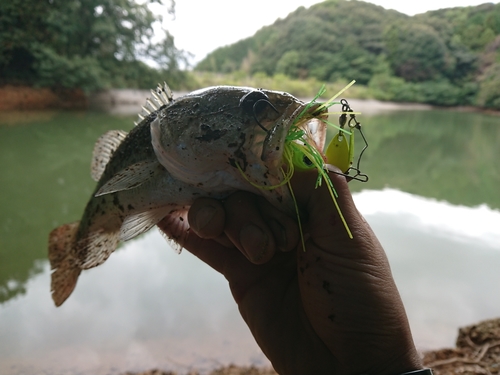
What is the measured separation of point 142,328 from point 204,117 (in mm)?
3324

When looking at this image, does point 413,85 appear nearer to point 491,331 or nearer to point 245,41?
point 245,41

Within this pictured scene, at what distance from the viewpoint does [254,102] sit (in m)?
1.21

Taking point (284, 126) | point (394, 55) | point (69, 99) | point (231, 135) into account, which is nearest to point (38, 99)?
point (69, 99)

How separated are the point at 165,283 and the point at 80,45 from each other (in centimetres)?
1942

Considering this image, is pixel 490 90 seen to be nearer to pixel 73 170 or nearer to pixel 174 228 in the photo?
pixel 73 170

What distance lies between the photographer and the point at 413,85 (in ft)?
96.3

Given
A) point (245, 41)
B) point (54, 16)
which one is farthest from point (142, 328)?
point (245, 41)

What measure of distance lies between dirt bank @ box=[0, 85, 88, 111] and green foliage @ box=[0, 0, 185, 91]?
1.56 feet

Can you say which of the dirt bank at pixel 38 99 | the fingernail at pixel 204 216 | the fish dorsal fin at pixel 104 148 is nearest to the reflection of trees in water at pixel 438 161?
the fish dorsal fin at pixel 104 148

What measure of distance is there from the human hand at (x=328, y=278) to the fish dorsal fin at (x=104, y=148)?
0.90 metres

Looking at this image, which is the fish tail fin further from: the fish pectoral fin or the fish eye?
the fish eye

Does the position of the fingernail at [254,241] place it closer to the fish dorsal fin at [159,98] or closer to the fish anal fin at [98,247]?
the fish dorsal fin at [159,98]

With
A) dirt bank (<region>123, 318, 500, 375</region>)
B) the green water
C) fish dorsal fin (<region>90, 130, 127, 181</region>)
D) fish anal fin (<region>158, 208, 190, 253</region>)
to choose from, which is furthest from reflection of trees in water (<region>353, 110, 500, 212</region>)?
fish dorsal fin (<region>90, 130, 127, 181</region>)

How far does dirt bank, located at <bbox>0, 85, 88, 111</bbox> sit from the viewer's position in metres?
16.1
